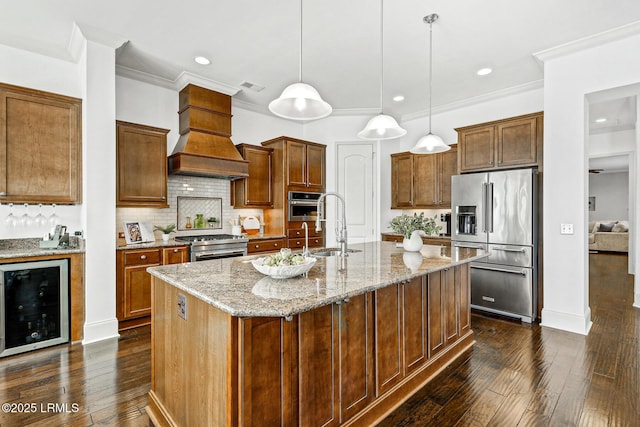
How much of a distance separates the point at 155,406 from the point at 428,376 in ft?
6.15

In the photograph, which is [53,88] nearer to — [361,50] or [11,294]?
[11,294]

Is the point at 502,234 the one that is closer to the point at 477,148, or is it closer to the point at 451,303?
the point at 477,148

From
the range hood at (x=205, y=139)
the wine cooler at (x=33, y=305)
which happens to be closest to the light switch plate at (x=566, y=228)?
the range hood at (x=205, y=139)

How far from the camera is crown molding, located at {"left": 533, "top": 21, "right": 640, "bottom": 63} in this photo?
3.00 meters

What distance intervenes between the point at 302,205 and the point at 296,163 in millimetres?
678

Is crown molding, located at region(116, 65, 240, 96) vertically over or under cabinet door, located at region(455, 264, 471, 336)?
over

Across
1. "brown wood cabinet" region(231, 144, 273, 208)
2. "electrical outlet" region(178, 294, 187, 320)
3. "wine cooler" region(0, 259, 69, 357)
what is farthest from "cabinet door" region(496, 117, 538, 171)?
"wine cooler" region(0, 259, 69, 357)

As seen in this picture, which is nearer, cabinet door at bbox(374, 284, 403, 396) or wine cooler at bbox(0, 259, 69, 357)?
cabinet door at bbox(374, 284, 403, 396)

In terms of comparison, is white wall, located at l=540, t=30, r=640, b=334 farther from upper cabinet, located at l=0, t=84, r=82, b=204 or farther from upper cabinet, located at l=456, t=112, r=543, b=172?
upper cabinet, located at l=0, t=84, r=82, b=204

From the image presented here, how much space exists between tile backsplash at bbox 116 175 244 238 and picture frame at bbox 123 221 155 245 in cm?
18

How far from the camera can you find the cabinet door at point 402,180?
5.50 meters

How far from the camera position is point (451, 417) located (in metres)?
1.98

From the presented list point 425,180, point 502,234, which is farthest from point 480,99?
point 502,234

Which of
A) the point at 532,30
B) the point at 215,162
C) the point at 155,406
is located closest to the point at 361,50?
the point at 532,30
